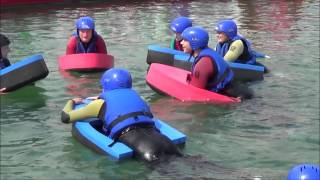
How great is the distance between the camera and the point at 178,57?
10227 millimetres

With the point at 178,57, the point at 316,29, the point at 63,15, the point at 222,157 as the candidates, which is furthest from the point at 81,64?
the point at 63,15

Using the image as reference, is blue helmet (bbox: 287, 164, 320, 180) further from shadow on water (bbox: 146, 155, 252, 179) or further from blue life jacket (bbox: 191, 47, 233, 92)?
blue life jacket (bbox: 191, 47, 233, 92)

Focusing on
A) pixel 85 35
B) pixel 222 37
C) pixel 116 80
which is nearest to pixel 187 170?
pixel 116 80

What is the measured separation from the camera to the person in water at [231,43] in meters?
9.89

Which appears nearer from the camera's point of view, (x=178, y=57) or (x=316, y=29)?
(x=178, y=57)

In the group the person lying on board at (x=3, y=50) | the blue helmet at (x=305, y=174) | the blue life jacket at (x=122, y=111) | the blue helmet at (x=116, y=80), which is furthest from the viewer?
the person lying on board at (x=3, y=50)

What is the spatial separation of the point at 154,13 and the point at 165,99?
12274 millimetres

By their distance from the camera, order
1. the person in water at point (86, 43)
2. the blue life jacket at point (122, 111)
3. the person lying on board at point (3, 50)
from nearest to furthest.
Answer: the blue life jacket at point (122, 111)
the person lying on board at point (3, 50)
the person in water at point (86, 43)

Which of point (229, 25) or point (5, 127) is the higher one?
point (229, 25)

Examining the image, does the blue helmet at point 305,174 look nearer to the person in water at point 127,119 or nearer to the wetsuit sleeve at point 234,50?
the person in water at point 127,119

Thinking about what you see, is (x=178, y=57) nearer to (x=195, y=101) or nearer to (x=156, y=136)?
(x=195, y=101)

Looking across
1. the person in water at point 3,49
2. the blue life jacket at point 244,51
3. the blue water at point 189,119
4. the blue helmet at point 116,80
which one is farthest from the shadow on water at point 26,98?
the blue life jacket at point 244,51

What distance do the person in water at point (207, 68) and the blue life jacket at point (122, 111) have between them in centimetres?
240

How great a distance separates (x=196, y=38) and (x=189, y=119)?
129 cm
